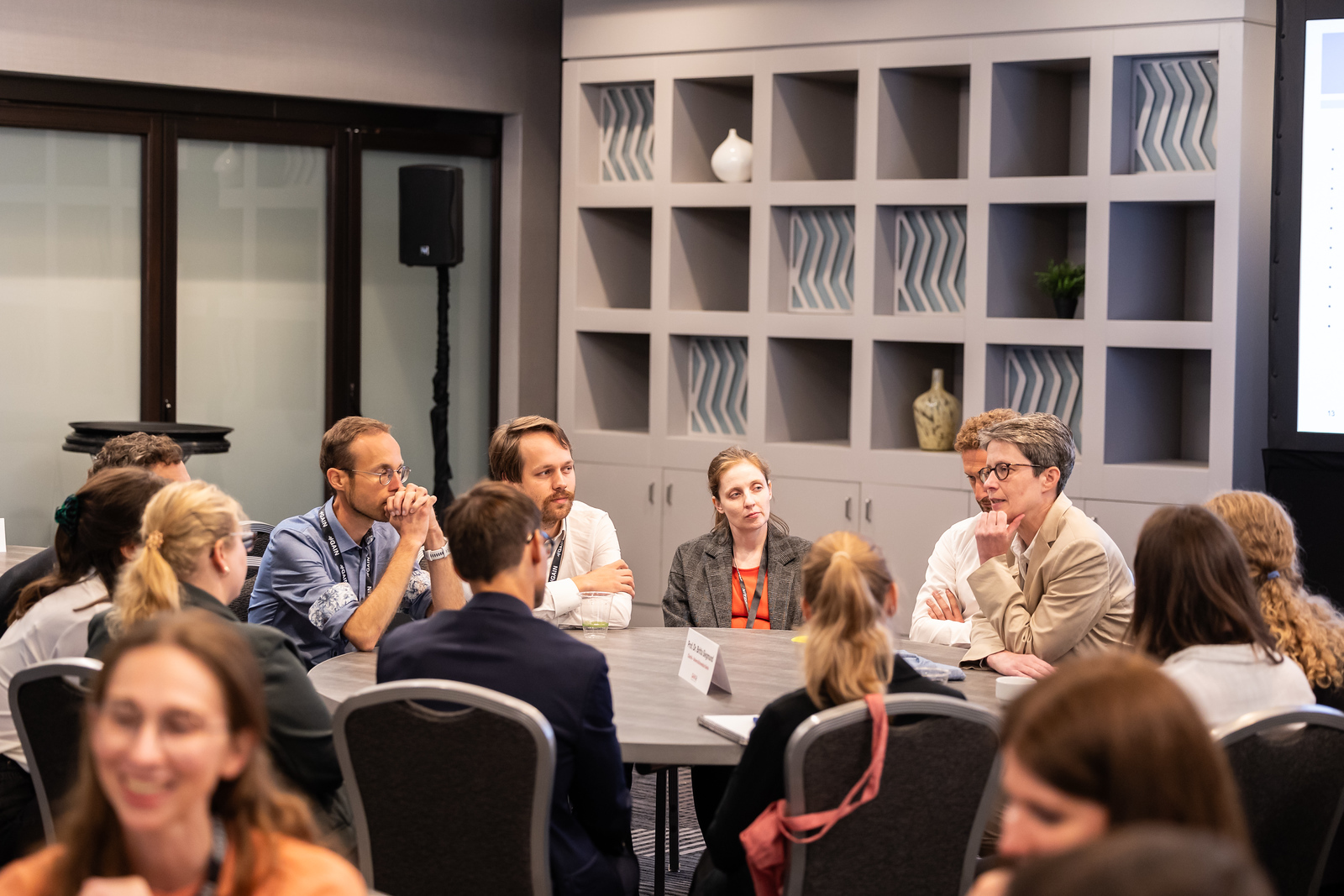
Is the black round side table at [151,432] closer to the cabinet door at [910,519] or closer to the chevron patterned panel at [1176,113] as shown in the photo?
the cabinet door at [910,519]

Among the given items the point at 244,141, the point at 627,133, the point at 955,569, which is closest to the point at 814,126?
the point at 627,133

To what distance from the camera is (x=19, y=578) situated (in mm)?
3424

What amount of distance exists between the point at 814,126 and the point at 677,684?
398cm

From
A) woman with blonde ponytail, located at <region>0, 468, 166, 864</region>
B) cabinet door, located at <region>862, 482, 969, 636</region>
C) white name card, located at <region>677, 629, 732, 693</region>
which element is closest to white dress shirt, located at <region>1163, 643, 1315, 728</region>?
white name card, located at <region>677, 629, 732, 693</region>

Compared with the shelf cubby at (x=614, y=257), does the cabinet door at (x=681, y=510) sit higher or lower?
lower

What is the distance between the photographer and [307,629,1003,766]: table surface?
256 cm

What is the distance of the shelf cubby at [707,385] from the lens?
6.57 metres

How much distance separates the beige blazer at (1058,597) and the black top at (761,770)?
34.7 inches

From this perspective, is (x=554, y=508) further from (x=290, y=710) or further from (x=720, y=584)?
(x=290, y=710)

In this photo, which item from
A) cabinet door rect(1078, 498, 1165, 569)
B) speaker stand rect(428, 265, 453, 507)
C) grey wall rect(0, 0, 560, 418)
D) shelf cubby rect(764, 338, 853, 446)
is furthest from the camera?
speaker stand rect(428, 265, 453, 507)

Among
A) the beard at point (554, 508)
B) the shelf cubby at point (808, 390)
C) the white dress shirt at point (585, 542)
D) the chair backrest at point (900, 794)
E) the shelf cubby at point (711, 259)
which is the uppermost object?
the shelf cubby at point (711, 259)

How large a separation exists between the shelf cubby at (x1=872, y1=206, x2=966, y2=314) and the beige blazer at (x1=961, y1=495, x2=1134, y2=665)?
9.28ft

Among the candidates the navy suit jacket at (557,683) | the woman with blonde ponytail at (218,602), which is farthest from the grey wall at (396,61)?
the navy suit jacket at (557,683)

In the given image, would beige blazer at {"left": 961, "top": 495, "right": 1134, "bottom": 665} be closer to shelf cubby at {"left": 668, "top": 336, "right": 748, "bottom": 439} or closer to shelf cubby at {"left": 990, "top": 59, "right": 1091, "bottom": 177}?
shelf cubby at {"left": 990, "top": 59, "right": 1091, "bottom": 177}
